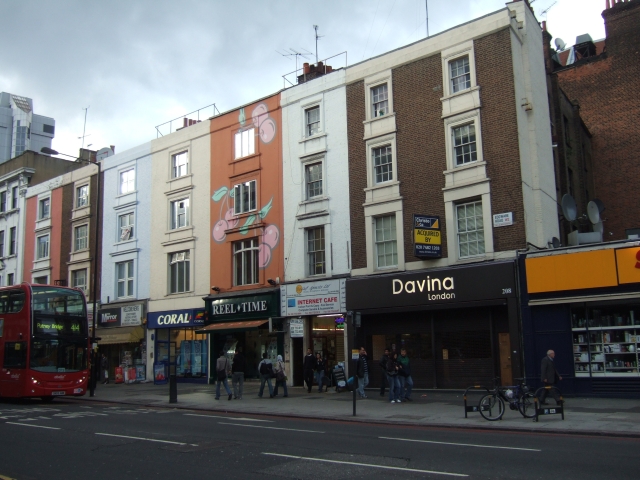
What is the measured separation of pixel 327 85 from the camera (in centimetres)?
2761

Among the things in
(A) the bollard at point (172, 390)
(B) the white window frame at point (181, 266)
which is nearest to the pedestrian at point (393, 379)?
(A) the bollard at point (172, 390)

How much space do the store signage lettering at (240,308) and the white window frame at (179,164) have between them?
292 inches

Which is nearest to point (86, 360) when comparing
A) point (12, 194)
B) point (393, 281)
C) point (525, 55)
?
point (393, 281)

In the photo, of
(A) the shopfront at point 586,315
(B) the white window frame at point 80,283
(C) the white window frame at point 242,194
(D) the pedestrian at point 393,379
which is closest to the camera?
(A) the shopfront at point 586,315

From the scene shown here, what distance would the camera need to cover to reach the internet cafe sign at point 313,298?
2586 cm

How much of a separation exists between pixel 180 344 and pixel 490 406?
20.8m

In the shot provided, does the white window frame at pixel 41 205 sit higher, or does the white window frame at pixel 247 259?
the white window frame at pixel 41 205

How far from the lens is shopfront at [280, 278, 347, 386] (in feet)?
85.5

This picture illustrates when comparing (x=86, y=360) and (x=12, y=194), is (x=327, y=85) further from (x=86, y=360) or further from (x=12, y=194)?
(x=12, y=194)

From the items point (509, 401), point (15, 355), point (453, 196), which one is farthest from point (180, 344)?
point (509, 401)

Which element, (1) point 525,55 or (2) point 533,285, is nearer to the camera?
(2) point 533,285

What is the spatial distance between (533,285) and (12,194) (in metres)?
37.8

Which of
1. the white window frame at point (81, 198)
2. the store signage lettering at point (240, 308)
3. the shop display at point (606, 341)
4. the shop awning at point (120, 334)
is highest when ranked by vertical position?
the white window frame at point (81, 198)

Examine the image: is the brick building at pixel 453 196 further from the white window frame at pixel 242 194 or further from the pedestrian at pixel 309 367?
the white window frame at pixel 242 194
